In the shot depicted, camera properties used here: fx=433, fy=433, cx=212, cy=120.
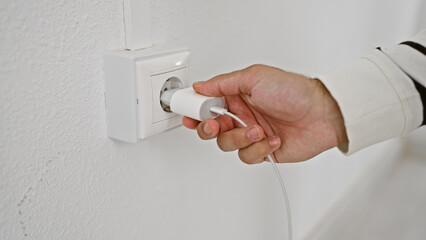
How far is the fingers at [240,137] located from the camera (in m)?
0.50

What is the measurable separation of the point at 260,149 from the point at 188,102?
13 centimetres

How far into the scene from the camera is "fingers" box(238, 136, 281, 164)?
54 cm

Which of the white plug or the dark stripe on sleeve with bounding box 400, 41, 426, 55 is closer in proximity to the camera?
the white plug

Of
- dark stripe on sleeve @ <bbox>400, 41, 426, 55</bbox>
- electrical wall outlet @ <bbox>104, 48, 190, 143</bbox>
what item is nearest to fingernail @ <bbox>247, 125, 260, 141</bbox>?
electrical wall outlet @ <bbox>104, 48, 190, 143</bbox>

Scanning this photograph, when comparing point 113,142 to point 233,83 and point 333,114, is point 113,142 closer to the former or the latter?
point 233,83

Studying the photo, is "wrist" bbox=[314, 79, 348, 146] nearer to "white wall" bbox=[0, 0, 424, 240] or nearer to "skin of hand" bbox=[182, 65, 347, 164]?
"skin of hand" bbox=[182, 65, 347, 164]

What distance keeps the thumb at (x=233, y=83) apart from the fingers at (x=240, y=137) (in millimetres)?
48

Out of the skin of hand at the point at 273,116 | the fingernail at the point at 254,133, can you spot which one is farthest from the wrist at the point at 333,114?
the fingernail at the point at 254,133

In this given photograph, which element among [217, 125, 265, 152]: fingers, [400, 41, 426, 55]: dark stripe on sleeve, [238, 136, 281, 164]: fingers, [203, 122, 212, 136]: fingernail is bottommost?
[238, 136, 281, 164]: fingers

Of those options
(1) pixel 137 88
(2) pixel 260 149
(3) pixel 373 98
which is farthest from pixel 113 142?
(3) pixel 373 98

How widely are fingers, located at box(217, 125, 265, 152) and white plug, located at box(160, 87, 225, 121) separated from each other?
7cm

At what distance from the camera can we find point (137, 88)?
16.6 inches

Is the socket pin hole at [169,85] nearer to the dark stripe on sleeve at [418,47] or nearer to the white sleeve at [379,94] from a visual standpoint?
the white sleeve at [379,94]

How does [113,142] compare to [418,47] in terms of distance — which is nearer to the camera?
[113,142]
